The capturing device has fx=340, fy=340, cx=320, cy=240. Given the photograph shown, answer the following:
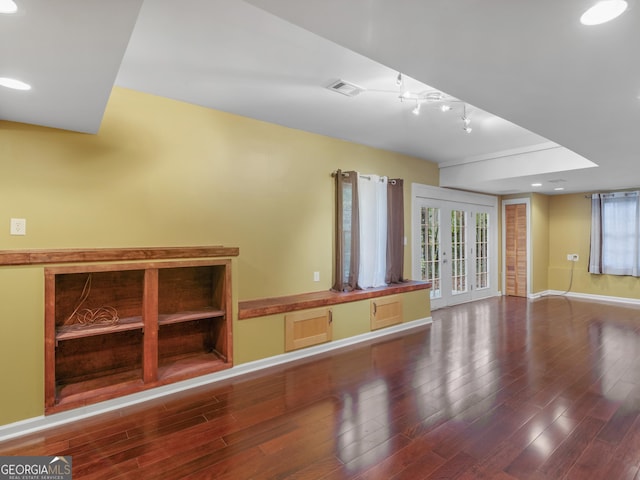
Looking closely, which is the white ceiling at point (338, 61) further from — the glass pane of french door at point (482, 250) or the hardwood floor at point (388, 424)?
the glass pane of french door at point (482, 250)

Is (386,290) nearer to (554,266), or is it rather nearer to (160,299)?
(160,299)

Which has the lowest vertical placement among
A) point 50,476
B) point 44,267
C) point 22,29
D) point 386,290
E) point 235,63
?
point 50,476

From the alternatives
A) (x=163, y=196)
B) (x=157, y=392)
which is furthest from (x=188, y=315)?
(x=163, y=196)

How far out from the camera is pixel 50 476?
1969 millimetres

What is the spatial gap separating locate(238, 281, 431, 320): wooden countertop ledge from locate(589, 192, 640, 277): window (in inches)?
193

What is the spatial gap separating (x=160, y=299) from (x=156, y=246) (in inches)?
19.5

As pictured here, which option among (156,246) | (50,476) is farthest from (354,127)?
(50,476)

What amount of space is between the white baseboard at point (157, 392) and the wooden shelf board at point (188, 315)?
529 millimetres

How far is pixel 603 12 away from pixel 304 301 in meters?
3.15

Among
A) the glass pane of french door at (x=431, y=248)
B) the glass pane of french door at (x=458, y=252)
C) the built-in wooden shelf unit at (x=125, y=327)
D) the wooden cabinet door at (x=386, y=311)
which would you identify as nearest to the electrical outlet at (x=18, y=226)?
the built-in wooden shelf unit at (x=125, y=327)

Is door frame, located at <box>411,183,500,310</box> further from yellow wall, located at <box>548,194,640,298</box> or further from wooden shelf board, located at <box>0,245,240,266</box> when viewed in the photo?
wooden shelf board, located at <box>0,245,240,266</box>

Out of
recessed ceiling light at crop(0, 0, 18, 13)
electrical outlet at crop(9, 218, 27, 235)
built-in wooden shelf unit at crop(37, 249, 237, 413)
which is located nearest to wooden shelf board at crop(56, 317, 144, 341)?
built-in wooden shelf unit at crop(37, 249, 237, 413)

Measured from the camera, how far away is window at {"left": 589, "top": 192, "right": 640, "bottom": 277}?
6.51 m

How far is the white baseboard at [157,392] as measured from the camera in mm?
2303
